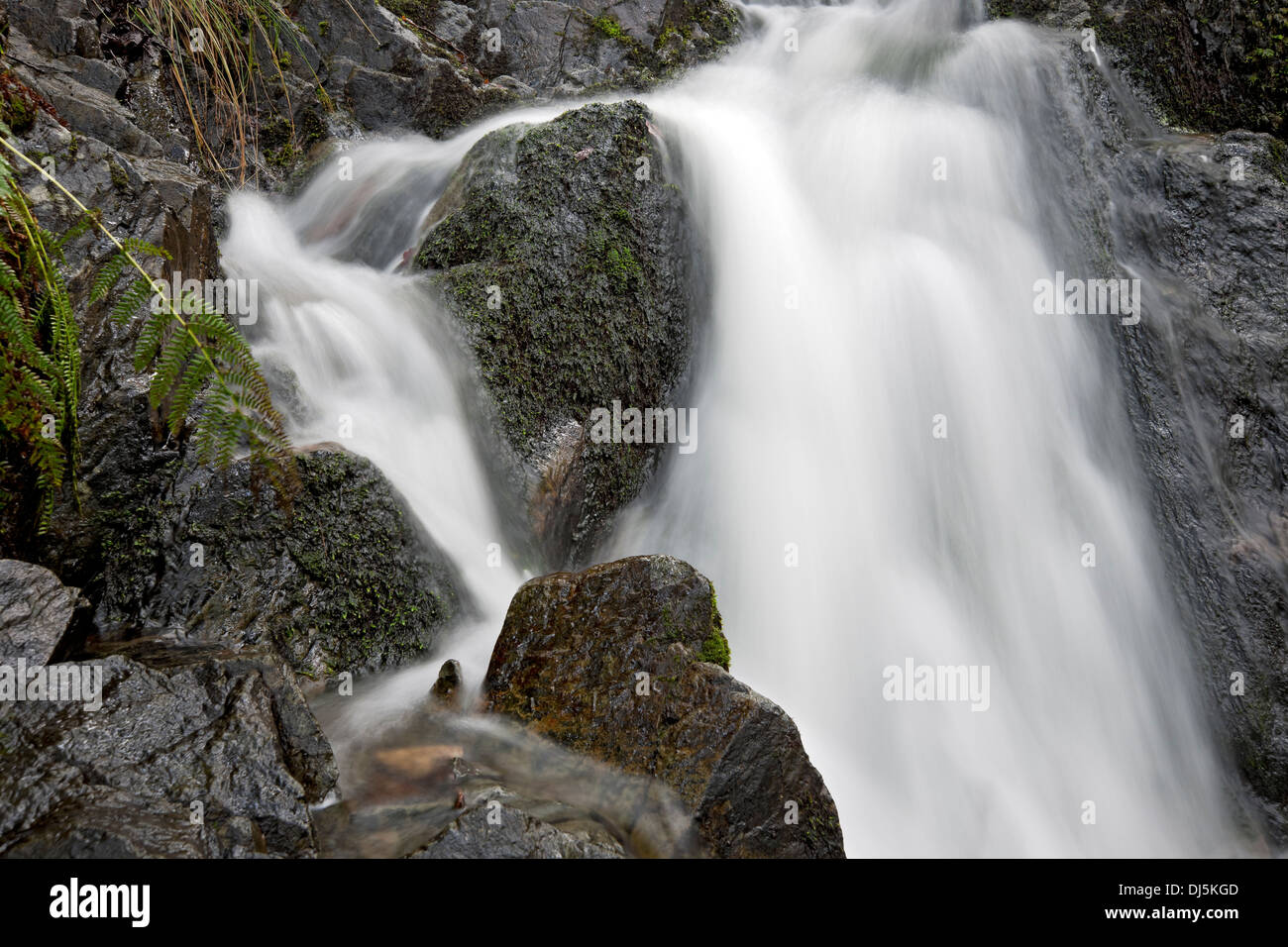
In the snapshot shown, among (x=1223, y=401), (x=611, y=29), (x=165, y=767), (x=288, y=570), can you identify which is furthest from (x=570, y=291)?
(x=611, y=29)

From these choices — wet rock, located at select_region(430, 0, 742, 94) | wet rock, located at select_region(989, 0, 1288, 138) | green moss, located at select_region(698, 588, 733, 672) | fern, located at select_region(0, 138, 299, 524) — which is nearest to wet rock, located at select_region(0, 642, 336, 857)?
fern, located at select_region(0, 138, 299, 524)

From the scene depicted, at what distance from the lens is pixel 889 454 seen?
6051mm

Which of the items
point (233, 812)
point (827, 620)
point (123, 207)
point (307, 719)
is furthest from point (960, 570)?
point (123, 207)

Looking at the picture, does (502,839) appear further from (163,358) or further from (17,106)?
(17,106)

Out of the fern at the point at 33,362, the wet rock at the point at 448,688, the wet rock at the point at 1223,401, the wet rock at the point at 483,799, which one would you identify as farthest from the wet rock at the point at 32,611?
the wet rock at the point at 1223,401

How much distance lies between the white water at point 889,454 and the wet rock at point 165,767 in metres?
0.87

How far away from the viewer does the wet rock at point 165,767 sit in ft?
7.06

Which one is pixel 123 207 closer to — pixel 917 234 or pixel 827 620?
pixel 827 620

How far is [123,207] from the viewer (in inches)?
166

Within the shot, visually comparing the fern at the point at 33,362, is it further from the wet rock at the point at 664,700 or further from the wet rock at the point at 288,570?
the wet rock at the point at 664,700

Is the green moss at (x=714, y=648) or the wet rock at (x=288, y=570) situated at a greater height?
the wet rock at (x=288, y=570)

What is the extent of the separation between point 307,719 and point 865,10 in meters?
11.1

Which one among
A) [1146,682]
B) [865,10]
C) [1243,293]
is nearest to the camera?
[1146,682]
